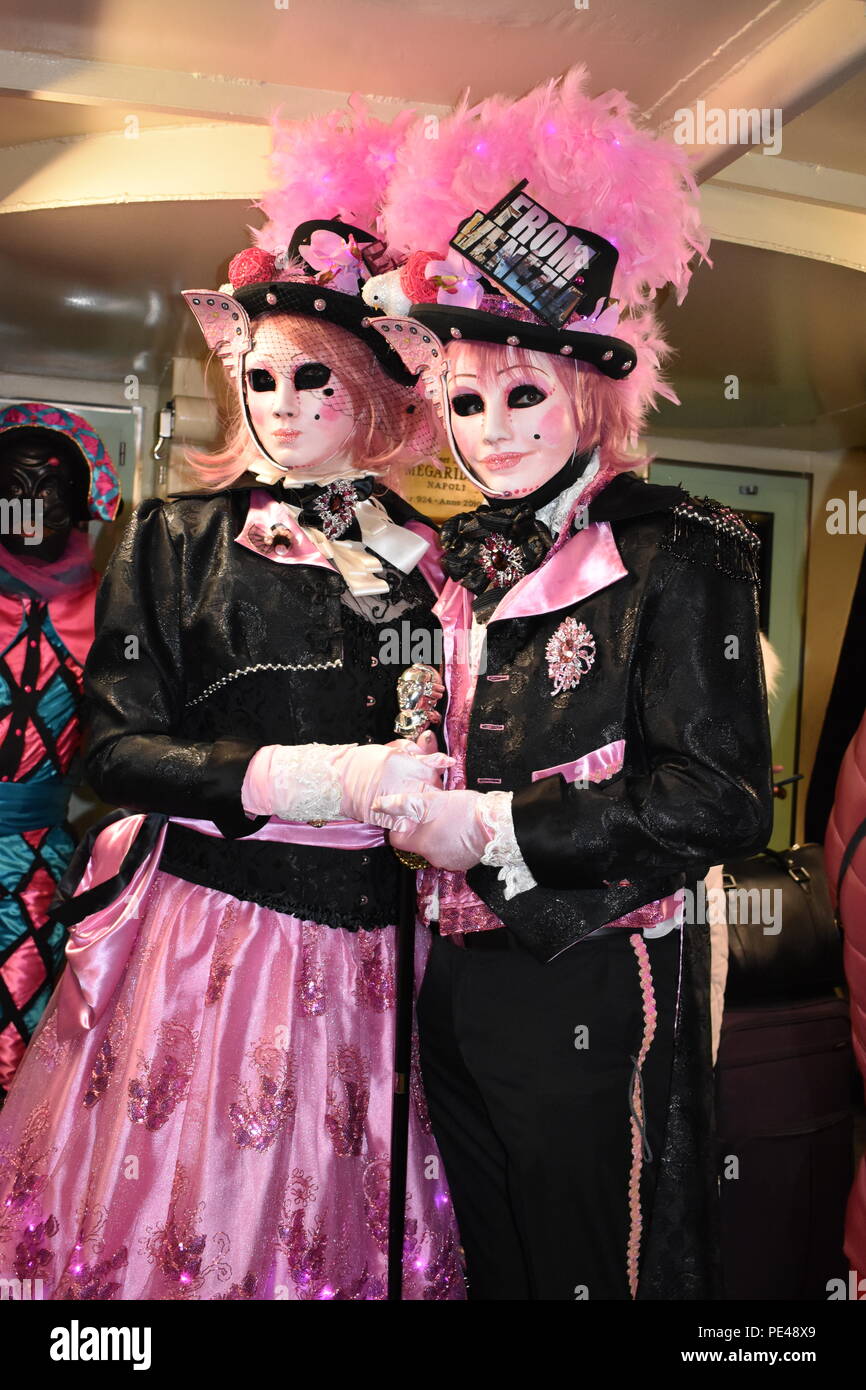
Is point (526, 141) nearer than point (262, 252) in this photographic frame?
Yes

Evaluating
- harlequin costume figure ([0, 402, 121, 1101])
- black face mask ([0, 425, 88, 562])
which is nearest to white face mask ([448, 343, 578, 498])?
harlequin costume figure ([0, 402, 121, 1101])

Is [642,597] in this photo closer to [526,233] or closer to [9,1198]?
[526,233]

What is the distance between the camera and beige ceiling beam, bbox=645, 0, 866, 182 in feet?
8.52

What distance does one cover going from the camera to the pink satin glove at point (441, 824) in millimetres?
1624

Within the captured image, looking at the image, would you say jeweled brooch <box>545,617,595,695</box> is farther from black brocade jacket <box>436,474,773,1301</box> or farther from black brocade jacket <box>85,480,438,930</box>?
black brocade jacket <box>85,480,438,930</box>

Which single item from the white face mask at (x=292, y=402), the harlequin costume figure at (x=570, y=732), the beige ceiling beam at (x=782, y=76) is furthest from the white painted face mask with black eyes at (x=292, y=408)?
the beige ceiling beam at (x=782, y=76)

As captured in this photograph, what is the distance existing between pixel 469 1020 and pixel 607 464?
2.88 ft

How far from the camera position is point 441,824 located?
5.36ft

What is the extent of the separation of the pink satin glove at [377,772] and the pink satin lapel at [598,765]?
16 centimetres

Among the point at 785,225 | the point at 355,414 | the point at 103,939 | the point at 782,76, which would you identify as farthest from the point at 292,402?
the point at 785,225

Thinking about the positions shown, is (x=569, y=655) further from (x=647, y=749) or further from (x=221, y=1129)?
(x=221, y=1129)

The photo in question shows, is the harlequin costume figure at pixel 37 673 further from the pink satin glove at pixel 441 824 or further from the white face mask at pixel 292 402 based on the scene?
the pink satin glove at pixel 441 824

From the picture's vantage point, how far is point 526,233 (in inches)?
69.1
